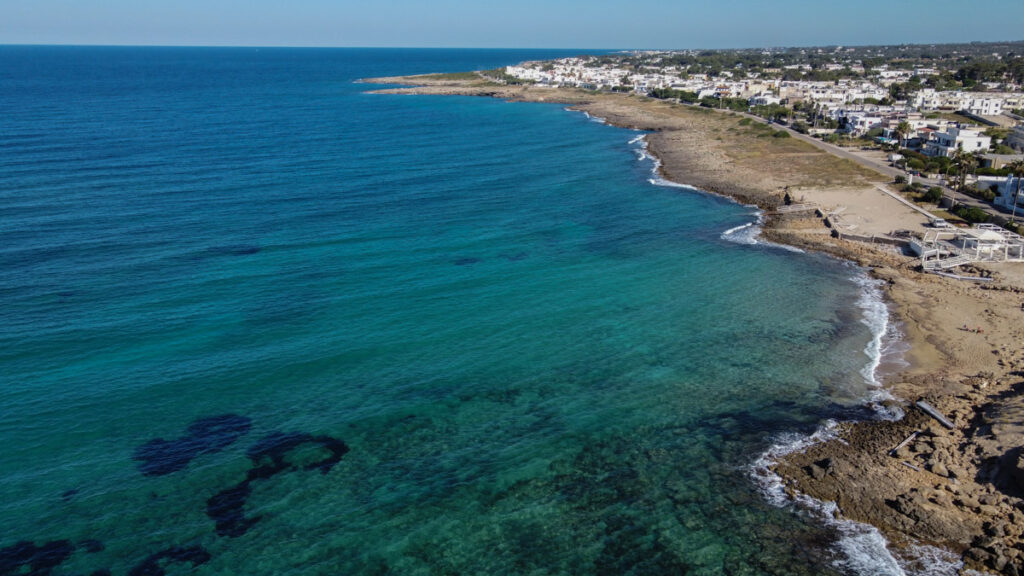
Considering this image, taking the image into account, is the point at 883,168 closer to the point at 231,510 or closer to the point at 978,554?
the point at 978,554

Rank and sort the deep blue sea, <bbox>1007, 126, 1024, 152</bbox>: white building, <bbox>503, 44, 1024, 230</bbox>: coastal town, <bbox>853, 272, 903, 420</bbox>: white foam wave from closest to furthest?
the deep blue sea
<bbox>853, 272, 903, 420</bbox>: white foam wave
<bbox>503, 44, 1024, 230</bbox>: coastal town
<bbox>1007, 126, 1024, 152</bbox>: white building

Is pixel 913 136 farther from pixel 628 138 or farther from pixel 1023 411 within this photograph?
pixel 1023 411

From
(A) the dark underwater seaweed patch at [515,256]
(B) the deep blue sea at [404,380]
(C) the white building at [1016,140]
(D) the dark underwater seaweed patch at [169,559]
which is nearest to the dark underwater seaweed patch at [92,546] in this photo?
(B) the deep blue sea at [404,380]

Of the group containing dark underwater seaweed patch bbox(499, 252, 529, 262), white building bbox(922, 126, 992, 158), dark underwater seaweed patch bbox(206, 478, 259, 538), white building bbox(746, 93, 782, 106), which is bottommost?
dark underwater seaweed patch bbox(206, 478, 259, 538)

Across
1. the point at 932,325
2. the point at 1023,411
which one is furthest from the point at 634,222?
the point at 1023,411

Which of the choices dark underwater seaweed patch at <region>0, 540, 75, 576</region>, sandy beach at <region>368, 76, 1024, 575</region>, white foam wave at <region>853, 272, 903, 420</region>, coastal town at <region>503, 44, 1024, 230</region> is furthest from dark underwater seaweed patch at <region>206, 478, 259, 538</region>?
coastal town at <region>503, 44, 1024, 230</region>

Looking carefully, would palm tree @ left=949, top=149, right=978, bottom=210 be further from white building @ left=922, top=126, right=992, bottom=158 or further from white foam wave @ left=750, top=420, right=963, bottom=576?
white foam wave @ left=750, top=420, right=963, bottom=576

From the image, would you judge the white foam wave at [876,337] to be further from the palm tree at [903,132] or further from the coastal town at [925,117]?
the palm tree at [903,132]

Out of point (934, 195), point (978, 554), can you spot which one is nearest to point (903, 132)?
point (934, 195)
